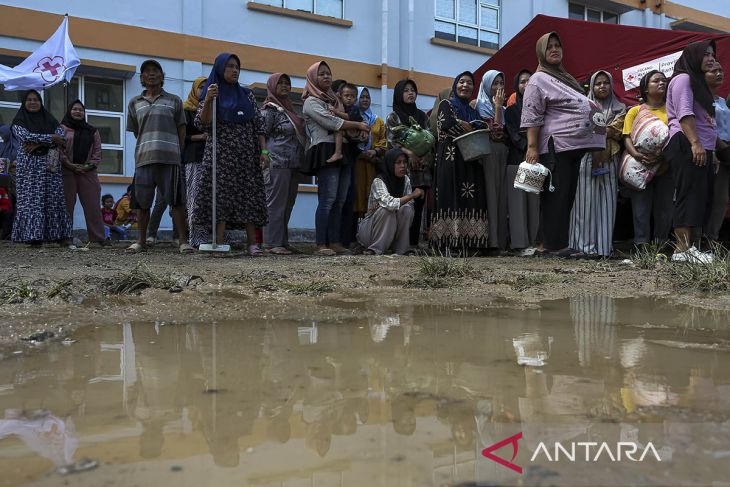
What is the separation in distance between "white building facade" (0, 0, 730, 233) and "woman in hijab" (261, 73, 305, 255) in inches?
149

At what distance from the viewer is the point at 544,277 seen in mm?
3180

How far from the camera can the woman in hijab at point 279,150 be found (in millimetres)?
5184

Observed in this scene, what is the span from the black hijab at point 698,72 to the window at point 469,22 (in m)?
7.13

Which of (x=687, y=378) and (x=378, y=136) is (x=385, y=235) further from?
(x=687, y=378)

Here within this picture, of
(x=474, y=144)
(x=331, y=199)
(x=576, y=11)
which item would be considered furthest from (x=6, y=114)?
(x=576, y=11)

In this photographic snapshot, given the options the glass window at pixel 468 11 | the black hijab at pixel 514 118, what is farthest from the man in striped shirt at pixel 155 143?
the glass window at pixel 468 11

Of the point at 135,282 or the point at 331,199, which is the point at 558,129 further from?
the point at 135,282

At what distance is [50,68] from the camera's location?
6.52 meters

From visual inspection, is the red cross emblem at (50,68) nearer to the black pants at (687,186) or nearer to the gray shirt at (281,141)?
the gray shirt at (281,141)

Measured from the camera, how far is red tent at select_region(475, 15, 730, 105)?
18.4ft

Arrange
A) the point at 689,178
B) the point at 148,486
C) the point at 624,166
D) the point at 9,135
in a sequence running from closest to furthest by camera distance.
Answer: the point at 148,486 → the point at 689,178 → the point at 624,166 → the point at 9,135

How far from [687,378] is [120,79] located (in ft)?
28.1

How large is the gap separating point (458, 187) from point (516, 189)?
0.68 metres

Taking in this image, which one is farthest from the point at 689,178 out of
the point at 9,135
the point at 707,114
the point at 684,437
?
the point at 9,135
